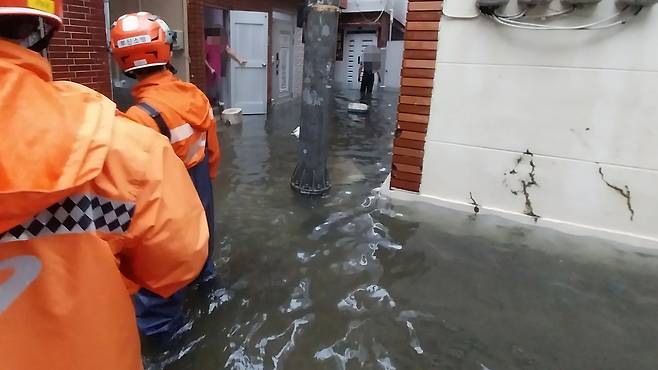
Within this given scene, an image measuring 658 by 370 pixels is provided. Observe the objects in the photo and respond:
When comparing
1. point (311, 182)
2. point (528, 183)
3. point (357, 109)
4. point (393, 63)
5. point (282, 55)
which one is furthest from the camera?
point (393, 63)

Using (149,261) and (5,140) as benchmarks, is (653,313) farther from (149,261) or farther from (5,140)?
(5,140)

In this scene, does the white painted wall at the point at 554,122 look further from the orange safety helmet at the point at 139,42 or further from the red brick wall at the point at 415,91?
the orange safety helmet at the point at 139,42

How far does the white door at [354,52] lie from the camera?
20359 mm

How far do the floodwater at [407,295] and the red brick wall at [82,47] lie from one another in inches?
99.7

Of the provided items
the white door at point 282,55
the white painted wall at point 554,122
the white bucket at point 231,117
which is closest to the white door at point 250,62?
the white bucket at point 231,117

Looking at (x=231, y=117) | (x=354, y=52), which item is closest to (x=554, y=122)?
(x=231, y=117)

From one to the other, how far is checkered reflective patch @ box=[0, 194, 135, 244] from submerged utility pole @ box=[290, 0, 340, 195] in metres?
3.77

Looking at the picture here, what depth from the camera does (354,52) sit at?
818 inches

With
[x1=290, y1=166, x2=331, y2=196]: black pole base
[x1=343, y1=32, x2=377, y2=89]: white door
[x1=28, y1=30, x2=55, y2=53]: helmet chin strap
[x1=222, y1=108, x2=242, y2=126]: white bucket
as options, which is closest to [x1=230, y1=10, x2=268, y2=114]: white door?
[x1=222, y1=108, x2=242, y2=126]: white bucket

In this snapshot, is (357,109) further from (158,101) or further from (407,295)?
(158,101)

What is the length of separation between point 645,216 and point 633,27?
146cm

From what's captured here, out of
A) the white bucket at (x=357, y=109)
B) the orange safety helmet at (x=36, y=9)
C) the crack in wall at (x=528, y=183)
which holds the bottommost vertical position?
the white bucket at (x=357, y=109)

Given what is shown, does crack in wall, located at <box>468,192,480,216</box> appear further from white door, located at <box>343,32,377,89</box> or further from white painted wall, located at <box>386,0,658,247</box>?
white door, located at <box>343,32,377,89</box>

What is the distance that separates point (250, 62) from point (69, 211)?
30.8ft
